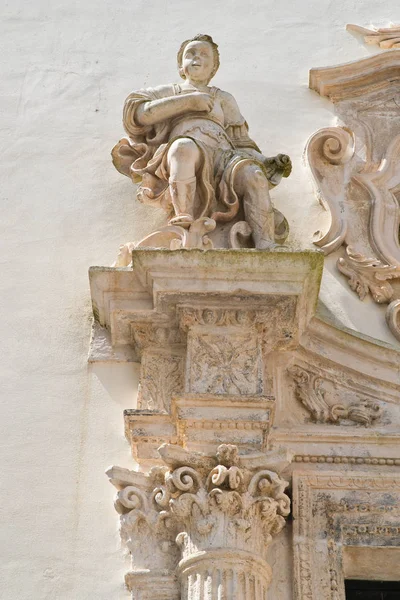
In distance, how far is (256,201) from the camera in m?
6.30

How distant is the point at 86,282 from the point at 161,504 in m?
1.48

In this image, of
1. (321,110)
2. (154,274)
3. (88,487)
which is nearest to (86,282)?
(154,274)

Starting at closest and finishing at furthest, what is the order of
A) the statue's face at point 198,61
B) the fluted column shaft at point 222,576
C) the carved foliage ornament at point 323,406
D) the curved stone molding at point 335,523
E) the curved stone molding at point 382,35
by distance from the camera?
the fluted column shaft at point 222,576 < the curved stone molding at point 335,523 < the carved foliage ornament at point 323,406 < the statue's face at point 198,61 < the curved stone molding at point 382,35

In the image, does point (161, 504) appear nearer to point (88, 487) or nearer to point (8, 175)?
point (88, 487)

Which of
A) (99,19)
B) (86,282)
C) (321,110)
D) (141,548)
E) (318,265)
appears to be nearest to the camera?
(141,548)

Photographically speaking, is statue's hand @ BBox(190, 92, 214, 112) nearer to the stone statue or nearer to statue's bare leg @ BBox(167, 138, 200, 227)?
the stone statue

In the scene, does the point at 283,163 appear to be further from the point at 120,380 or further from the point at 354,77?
the point at 120,380

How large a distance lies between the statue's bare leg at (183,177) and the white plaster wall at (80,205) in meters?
0.50

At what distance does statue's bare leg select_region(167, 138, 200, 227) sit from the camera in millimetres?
6340

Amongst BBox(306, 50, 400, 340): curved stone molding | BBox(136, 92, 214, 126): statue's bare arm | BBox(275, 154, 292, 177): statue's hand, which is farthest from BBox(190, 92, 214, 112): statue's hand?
BBox(306, 50, 400, 340): curved stone molding

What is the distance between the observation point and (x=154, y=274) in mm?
5988

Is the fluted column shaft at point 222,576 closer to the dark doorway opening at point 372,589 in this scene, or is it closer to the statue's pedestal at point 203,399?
the statue's pedestal at point 203,399

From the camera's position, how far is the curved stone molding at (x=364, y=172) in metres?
6.66

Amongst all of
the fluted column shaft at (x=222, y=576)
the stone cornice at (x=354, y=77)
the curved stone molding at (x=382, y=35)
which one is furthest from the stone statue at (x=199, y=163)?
the fluted column shaft at (x=222, y=576)
